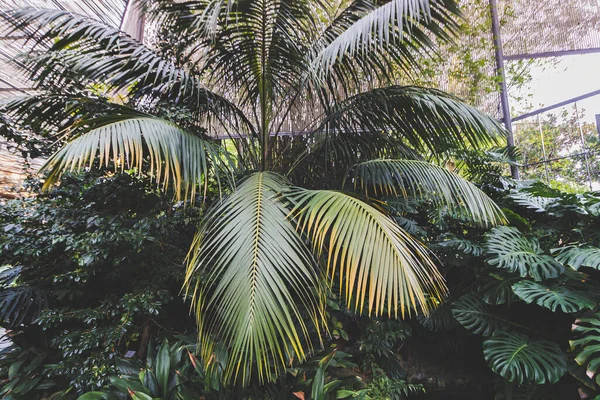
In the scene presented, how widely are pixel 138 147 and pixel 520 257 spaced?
2.19 m

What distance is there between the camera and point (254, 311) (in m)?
1.07

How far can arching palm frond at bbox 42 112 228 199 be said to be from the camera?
124cm

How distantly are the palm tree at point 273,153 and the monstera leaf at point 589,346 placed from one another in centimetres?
68

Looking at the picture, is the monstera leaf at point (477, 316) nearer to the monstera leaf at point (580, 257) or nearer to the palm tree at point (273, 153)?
the palm tree at point (273, 153)

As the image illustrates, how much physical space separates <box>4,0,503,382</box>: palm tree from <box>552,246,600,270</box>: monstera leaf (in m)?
0.44

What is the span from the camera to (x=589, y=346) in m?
1.52

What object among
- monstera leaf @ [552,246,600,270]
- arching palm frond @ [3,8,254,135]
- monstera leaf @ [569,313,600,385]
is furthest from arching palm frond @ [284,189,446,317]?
arching palm frond @ [3,8,254,135]

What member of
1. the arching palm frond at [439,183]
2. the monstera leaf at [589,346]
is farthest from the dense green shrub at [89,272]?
the monstera leaf at [589,346]

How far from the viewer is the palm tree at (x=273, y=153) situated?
118 centimetres

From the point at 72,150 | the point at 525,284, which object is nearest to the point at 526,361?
the point at 525,284

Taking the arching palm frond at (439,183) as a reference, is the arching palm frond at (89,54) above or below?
above

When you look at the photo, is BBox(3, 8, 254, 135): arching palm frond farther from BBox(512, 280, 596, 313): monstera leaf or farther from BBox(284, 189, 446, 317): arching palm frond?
BBox(512, 280, 596, 313): monstera leaf

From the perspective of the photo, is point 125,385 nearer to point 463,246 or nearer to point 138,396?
point 138,396

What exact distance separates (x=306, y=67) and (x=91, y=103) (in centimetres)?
144
